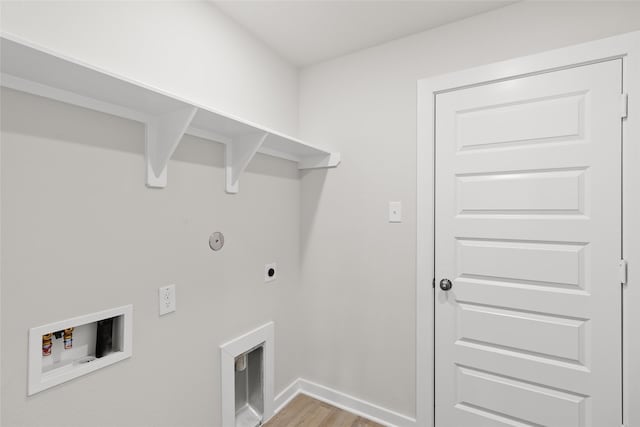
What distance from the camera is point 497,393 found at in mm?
1608

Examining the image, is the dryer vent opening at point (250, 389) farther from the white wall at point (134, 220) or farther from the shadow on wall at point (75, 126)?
the shadow on wall at point (75, 126)

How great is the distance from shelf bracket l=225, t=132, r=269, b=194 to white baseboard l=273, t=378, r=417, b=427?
145 cm

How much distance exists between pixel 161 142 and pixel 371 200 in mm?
1227

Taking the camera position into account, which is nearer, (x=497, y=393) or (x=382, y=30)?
(x=497, y=393)

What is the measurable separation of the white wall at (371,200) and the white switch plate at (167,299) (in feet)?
3.30

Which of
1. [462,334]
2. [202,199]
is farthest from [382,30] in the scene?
[462,334]

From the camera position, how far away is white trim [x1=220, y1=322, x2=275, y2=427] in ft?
5.39

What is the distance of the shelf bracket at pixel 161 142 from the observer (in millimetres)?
1277

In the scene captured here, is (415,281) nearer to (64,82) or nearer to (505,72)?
(505,72)

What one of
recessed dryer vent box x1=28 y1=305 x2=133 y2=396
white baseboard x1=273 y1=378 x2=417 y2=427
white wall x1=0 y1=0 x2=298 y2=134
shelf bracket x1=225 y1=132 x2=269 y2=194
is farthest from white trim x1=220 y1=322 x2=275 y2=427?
white wall x1=0 y1=0 x2=298 y2=134

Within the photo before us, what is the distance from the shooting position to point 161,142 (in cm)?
132

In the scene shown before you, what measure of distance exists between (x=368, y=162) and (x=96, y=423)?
1814 millimetres

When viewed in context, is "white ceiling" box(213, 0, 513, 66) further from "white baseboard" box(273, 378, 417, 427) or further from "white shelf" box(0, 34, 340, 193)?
"white baseboard" box(273, 378, 417, 427)

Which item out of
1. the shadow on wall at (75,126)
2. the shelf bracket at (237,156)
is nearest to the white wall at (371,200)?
the shelf bracket at (237,156)
